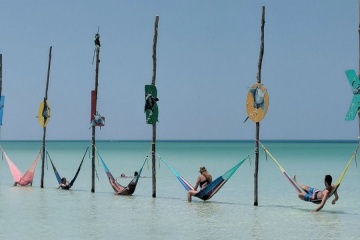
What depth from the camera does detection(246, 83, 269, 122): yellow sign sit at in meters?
11.9

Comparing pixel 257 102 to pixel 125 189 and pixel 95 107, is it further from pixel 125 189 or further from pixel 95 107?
pixel 95 107

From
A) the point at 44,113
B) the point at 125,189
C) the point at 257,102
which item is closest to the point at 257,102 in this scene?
the point at 257,102

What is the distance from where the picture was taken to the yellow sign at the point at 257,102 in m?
11.9

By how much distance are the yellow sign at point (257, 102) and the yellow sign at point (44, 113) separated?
6268 mm

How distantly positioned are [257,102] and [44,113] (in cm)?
660

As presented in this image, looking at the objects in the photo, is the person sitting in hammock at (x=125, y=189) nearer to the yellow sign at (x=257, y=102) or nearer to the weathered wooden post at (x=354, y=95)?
the yellow sign at (x=257, y=102)

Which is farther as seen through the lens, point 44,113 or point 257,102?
point 44,113

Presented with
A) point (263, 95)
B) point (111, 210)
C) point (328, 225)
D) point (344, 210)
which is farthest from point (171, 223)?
point (344, 210)

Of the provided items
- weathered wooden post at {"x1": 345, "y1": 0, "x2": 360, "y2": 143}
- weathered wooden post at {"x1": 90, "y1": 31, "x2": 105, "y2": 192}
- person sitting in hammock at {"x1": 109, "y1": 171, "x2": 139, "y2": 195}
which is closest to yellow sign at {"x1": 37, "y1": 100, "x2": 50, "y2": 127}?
weathered wooden post at {"x1": 90, "y1": 31, "x2": 105, "y2": 192}

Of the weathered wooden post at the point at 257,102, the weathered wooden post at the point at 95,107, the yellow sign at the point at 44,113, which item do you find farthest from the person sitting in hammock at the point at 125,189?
the weathered wooden post at the point at 257,102

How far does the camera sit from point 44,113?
15672 mm

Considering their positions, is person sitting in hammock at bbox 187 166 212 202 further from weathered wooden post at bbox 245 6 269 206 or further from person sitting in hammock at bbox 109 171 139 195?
person sitting in hammock at bbox 109 171 139 195

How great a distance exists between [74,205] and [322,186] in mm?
10831

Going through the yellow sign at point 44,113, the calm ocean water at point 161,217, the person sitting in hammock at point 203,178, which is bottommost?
the calm ocean water at point 161,217
